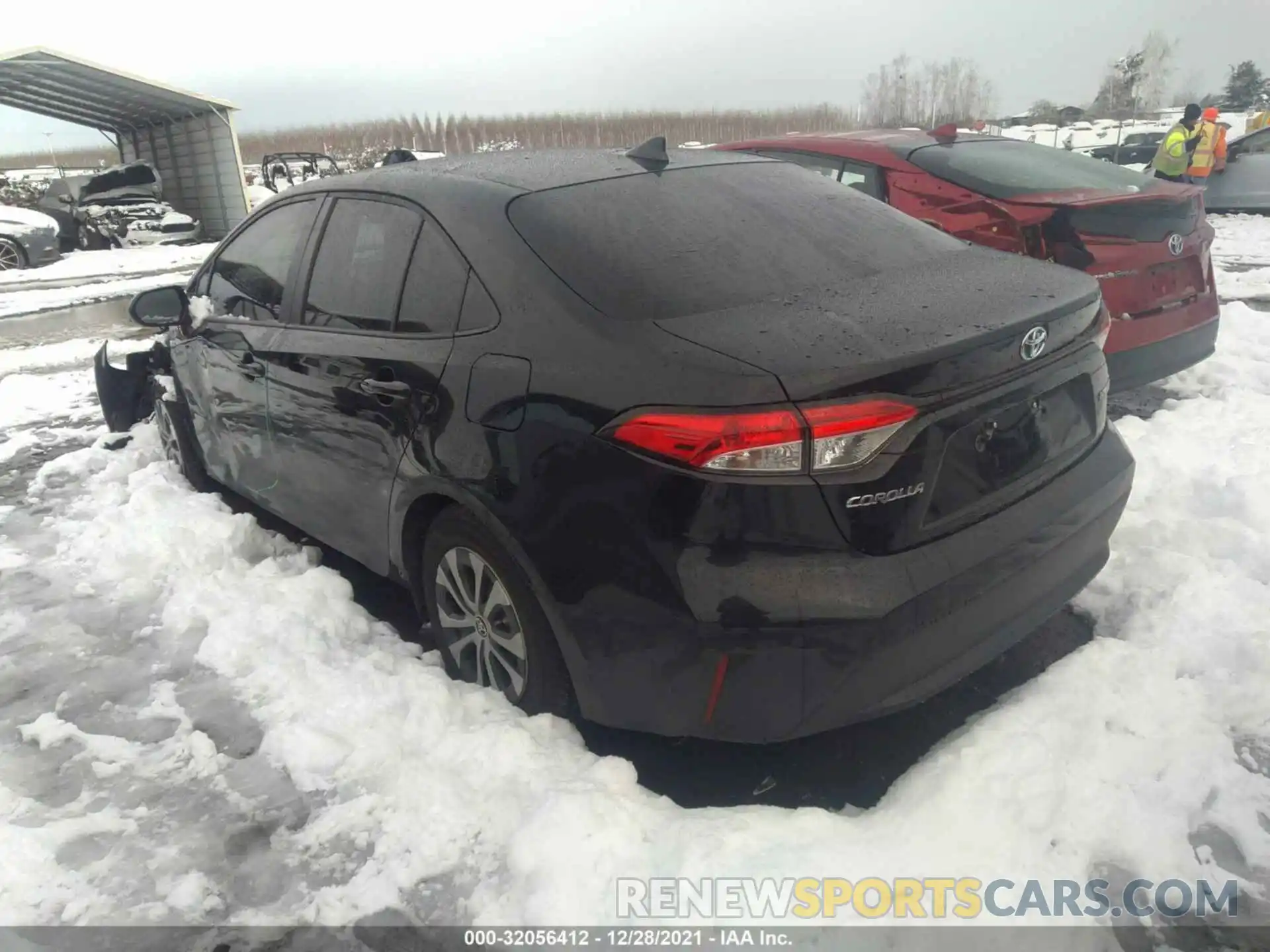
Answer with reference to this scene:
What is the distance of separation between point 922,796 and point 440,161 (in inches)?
102

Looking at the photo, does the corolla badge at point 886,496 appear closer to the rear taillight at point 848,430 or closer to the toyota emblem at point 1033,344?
the rear taillight at point 848,430

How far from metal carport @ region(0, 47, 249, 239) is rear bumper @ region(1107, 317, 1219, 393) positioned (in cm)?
2083

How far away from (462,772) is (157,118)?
27.5 metres

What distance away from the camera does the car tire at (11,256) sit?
1617cm

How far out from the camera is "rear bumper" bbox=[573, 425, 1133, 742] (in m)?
1.98

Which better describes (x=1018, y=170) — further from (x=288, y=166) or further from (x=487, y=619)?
(x=288, y=166)

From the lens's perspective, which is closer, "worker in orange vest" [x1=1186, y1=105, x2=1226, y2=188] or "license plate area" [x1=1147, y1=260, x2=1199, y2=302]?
"license plate area" [x1=1147, y1=260, x2=1199, y2=302]

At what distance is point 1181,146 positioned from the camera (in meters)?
11.8

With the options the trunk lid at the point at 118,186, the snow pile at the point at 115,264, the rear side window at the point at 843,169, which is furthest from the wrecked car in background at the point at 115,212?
the rear side window at the point at 843,169

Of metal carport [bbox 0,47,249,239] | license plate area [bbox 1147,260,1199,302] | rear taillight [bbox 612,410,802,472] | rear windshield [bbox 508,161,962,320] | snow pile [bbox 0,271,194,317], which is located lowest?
snow pile [bbox 0,271,194,317]

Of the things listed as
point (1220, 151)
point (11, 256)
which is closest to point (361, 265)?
point (1220, 151)

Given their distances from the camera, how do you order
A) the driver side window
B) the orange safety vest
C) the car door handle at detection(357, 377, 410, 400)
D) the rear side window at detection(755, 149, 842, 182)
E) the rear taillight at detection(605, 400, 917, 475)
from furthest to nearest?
the orange safety vest
the rear side window at detection(755, 149, 842, 182)
the driver side window
the car door handle at detection(357, 377, 410, 400)
the rear taillight at detection(605, 400, 917, 475)

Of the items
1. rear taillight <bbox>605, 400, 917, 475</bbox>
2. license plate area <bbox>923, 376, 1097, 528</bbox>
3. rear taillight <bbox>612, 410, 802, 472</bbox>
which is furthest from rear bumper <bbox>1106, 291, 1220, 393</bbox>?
A: rear taillight <bbox>612, 410, 802, 472</bbox>

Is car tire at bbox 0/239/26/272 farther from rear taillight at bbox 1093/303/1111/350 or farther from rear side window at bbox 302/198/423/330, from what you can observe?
rear taillight at bbox 1093/303/1111/350
